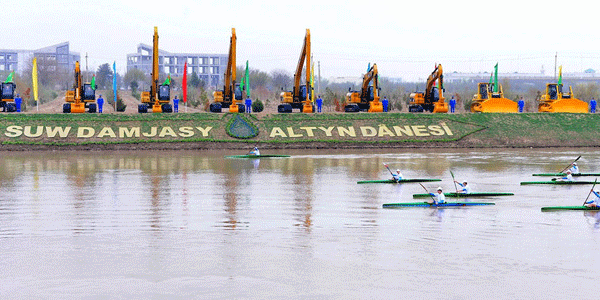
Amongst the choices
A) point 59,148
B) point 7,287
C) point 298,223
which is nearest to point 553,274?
point 298,223

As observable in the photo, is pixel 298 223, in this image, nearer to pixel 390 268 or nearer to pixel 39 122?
pixel 390 268

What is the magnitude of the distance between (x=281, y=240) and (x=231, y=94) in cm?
5382

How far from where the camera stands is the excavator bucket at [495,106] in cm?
7606

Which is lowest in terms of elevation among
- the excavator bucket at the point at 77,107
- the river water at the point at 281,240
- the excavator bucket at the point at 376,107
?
the river water at the point at 281,240

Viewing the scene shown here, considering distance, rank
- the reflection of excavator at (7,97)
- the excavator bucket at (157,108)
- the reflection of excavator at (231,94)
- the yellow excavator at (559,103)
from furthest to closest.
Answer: the yellow excavator at (559,103), the reflection of excavator at (7,97), the reflection of excavator at (231,94), the excavator bucket at (157,108)

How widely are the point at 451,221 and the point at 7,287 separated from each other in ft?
50.0

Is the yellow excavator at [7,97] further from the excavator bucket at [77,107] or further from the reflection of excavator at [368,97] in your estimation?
the reflection of excavator at [368,97]

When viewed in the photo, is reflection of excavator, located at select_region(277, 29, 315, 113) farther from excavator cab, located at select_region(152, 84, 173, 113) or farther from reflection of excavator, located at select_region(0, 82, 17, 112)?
reflection of excavator, located at select_region(0, 82, 17, 112)

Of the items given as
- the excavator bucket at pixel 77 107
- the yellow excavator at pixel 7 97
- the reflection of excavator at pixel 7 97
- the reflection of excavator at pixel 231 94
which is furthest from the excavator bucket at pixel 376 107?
the reflection of excavator at pixel 7 97

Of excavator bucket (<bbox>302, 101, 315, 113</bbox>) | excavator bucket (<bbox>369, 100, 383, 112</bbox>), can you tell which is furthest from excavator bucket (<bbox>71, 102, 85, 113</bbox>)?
excavator bucket (<bbox>369, 100, 383, 112</bbox>)

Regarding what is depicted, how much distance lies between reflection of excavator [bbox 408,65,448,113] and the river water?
34487 mm

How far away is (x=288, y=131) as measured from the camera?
67.4 meters

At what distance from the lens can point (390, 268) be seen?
20094 mm

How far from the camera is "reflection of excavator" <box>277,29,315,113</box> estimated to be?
242 feet
